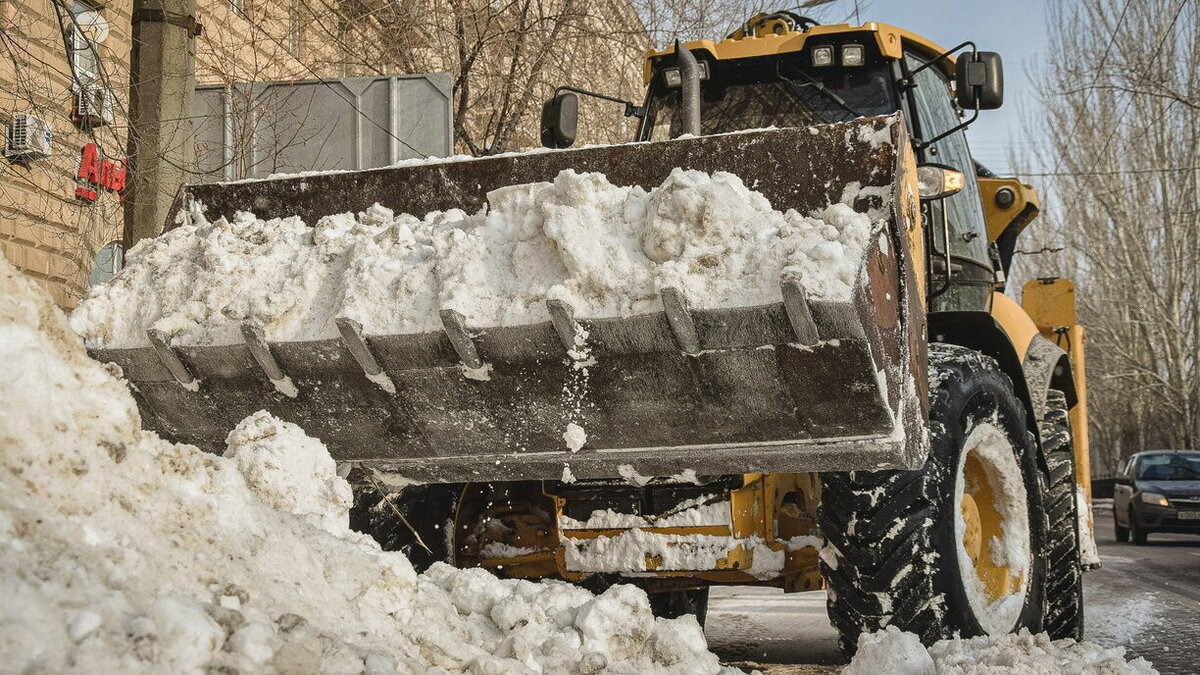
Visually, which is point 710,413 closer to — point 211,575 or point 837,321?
point 837,321

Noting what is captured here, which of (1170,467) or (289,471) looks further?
(1170,467)

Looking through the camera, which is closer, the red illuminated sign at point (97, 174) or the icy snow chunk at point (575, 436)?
the icy snow chunk at point (575, 436)

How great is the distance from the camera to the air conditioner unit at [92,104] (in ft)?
20.5

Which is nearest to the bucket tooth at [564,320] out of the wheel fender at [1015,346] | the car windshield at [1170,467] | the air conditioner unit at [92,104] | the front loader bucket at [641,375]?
the front loader bucket at [641,375]

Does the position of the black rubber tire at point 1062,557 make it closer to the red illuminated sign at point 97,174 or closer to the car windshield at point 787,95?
the car windshield at point 787,95

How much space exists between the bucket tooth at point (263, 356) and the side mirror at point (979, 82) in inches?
102

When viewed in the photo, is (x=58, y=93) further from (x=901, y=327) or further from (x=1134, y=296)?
(x=1134, y=296)

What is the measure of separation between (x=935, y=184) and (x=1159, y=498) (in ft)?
44.3

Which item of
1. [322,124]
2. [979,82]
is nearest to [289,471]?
[979,82]

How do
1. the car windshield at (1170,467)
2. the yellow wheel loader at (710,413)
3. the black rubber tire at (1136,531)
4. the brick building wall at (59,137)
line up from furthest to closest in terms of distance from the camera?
1. the car windshield at (1170,467)
2. the black rubber tire at (1136,531)
3. the brick building wall at (59,137)
4. the yellow wheel loader at (710,413)

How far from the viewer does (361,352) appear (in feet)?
11.1

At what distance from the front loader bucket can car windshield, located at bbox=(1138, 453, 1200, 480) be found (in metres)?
15.3

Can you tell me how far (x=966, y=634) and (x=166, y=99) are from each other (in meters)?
4.77

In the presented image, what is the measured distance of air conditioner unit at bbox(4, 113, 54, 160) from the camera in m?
6.47
